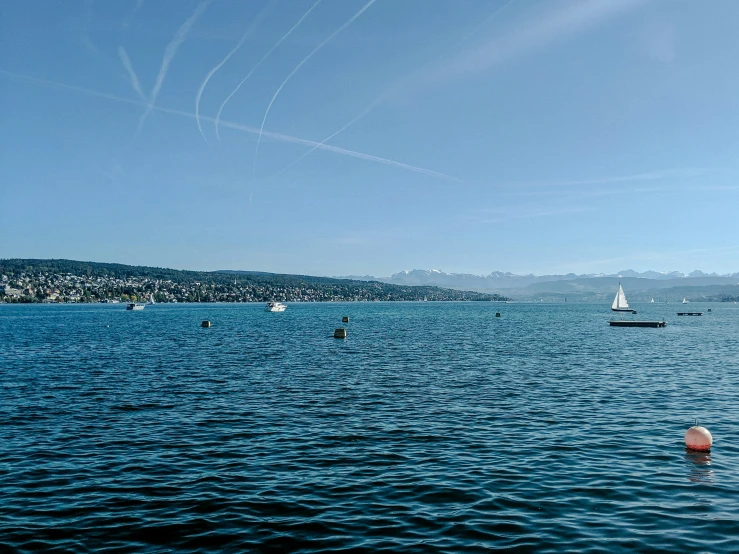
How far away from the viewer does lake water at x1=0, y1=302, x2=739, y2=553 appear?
15.0m

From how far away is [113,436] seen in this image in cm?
2567

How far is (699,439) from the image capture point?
74.1 feet

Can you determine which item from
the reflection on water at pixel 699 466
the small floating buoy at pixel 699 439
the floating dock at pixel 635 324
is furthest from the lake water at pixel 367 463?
the floating dock at pixel 635 324

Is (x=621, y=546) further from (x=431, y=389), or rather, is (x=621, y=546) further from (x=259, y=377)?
(x=259, y=377)

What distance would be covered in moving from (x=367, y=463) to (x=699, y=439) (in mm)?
13228

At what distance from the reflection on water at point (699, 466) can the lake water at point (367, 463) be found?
0.11 m

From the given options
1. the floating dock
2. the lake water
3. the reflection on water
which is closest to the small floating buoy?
the reflection on water

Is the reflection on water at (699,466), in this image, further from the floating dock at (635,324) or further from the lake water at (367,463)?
the floating dock at (635,324)

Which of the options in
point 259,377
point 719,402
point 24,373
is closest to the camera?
point 719,402

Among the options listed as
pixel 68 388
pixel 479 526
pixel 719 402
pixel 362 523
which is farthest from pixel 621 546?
pixel 68 388

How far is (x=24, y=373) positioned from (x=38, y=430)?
25.2 metres

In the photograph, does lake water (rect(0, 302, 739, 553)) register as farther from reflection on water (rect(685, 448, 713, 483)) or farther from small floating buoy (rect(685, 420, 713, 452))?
small floating buoy (rect(685, 420, 713, 452))

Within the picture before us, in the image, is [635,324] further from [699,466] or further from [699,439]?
[699,466]

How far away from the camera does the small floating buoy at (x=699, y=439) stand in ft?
73.9
